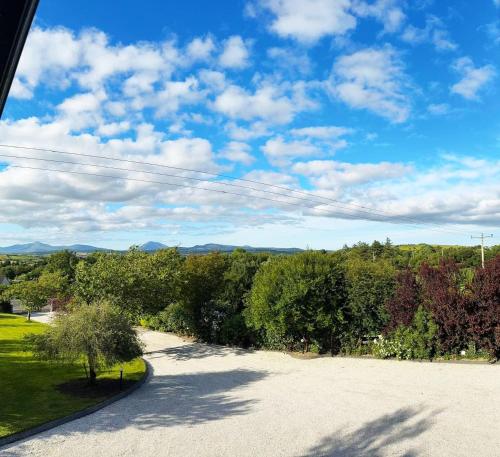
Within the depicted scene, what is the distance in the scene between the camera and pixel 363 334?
1916 cm

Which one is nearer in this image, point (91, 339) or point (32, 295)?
point (91, 339)

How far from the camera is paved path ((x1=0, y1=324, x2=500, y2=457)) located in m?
8.91

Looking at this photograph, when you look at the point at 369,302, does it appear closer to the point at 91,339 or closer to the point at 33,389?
the point at 91,339

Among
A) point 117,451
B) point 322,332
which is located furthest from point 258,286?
point 117,451

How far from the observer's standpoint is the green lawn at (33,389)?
10.9m

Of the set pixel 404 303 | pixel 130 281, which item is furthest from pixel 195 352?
pixel 404 303

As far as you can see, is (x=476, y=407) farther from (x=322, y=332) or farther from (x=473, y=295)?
(x=322, y=332)

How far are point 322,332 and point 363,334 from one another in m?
1.92

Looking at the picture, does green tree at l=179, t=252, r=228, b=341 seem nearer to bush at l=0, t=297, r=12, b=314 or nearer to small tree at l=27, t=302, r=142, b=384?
small tree at l=27, t=302, r=142, b=384

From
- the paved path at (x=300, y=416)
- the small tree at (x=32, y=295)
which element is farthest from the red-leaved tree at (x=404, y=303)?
the small tree at (x=32, y=295)

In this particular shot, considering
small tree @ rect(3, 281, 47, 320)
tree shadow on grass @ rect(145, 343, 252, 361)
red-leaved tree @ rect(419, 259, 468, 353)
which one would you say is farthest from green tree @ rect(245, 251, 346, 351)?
small tree @ rect(3, 281, 47, 320)

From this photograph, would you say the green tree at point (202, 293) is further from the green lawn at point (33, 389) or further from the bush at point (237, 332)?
the green lawn at point (33, 389)

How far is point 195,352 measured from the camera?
21016 mm

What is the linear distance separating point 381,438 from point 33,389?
444 inches
